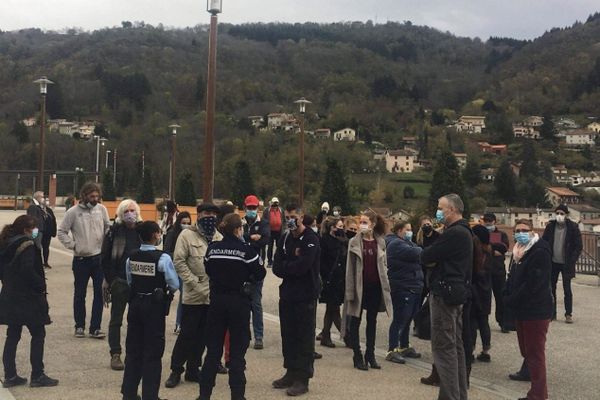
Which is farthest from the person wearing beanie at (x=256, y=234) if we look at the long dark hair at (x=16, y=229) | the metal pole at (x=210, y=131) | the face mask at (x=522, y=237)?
the metal pole at (x=210, y=131)

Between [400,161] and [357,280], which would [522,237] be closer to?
[357,280]

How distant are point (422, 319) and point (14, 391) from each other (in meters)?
4.54

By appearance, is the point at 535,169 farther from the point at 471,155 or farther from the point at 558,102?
the point at 558,102

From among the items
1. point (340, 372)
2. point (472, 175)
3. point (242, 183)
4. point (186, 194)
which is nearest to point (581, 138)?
point (472, 175)

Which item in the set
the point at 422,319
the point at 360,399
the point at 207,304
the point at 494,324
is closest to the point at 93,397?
the point at 207,304

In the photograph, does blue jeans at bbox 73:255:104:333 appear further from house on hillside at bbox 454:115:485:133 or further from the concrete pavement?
house on hillside at bbox 454:115:485:133

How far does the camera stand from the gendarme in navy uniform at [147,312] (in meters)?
5.10

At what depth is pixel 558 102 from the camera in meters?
153

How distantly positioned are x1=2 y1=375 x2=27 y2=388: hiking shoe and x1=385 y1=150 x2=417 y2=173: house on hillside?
331 feet

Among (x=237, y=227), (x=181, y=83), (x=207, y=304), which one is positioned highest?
(x=181, y=83)

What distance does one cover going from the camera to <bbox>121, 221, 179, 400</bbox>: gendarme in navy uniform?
16.7 ft

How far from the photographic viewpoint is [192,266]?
19.7 ft

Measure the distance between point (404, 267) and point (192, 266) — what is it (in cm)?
274

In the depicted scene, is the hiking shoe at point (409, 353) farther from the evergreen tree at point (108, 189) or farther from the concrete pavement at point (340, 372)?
the evergreen tree at point (108, 189)
